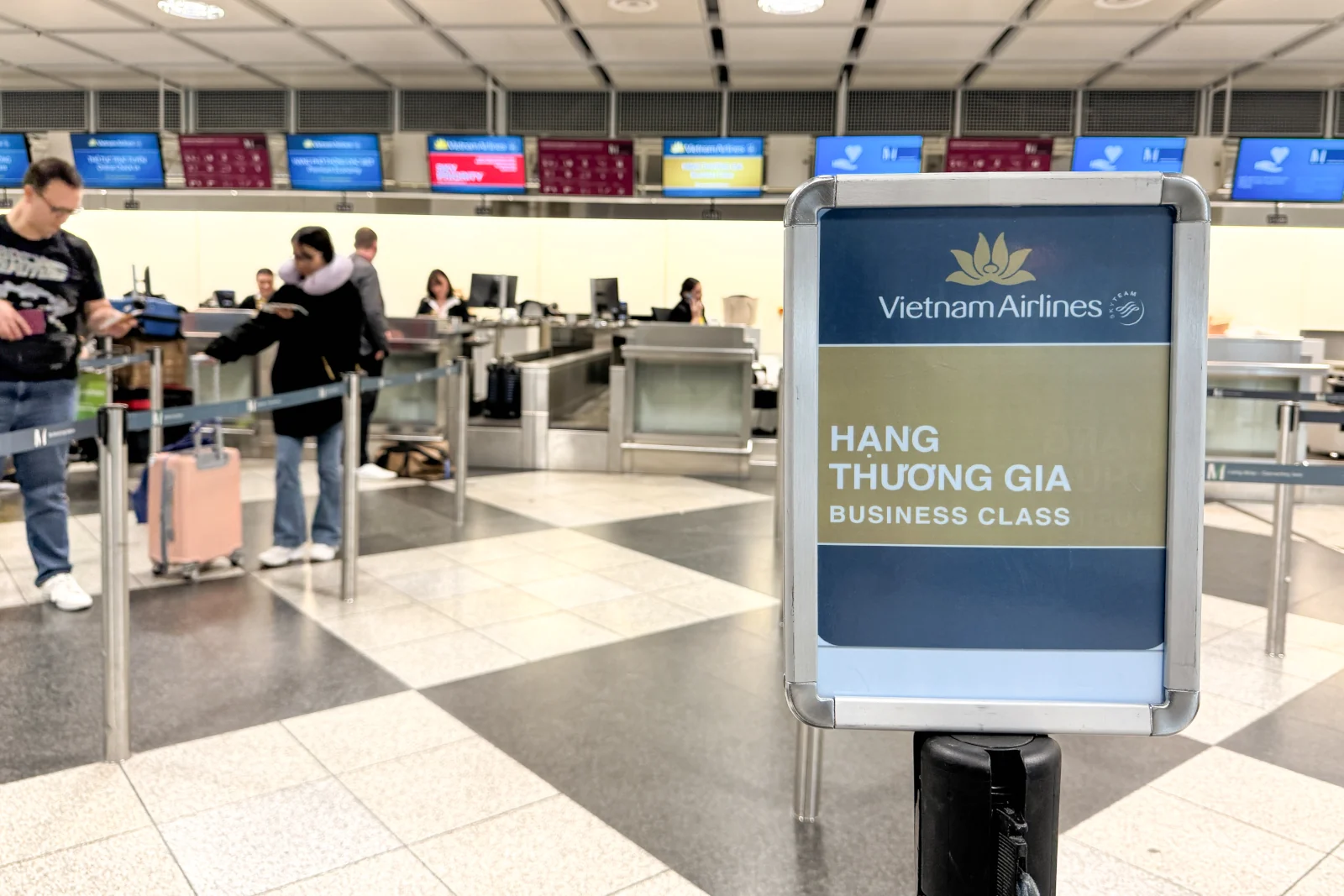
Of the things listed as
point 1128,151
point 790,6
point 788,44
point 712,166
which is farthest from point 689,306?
point 1128,151

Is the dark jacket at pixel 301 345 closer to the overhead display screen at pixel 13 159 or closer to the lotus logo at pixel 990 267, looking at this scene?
the lotus logo at pixel 990 267

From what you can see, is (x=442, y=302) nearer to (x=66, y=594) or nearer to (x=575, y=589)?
(x=575, y=589)

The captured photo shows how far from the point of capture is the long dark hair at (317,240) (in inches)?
186

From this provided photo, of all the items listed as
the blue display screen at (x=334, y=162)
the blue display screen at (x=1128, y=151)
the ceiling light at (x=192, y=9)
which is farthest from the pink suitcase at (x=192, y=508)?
the blue display screen at (x=1128, y=151)

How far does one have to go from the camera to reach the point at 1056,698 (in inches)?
47.0

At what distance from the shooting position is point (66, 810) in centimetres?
248

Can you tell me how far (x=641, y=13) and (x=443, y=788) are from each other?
7733 mm

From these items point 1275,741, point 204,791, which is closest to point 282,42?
point 204,791

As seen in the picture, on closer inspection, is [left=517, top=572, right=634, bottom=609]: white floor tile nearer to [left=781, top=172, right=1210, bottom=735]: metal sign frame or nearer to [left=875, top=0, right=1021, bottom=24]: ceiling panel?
[left=781, top=172, right=1210, bottom=735]: metal sign frame

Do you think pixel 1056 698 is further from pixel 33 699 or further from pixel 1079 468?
pixel 33 699

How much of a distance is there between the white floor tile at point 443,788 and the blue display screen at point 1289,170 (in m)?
10.5

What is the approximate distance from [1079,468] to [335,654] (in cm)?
311

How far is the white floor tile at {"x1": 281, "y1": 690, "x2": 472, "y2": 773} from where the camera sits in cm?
285

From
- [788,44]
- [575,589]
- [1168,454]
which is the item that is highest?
[788,44]
